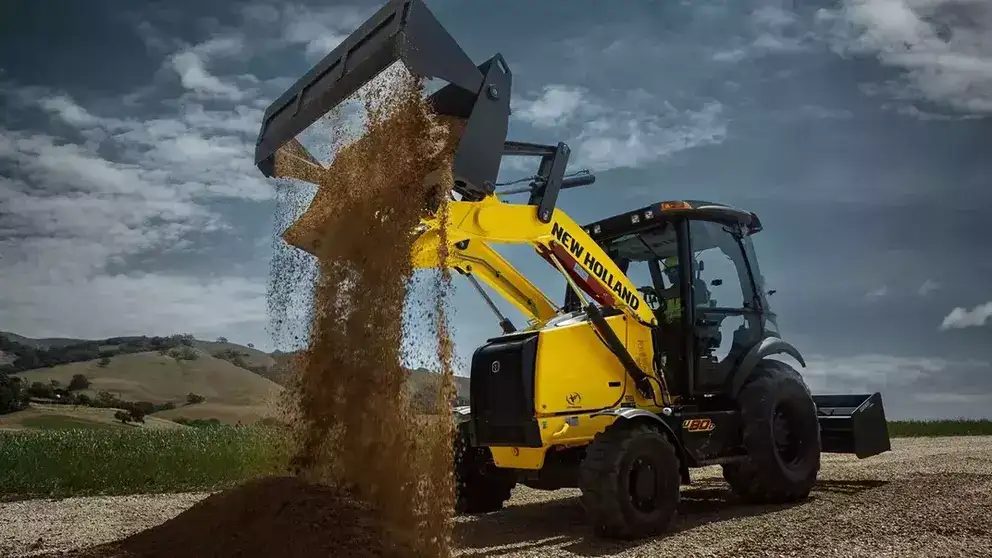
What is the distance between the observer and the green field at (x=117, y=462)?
37.0 ft

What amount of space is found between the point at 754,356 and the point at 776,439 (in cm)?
98

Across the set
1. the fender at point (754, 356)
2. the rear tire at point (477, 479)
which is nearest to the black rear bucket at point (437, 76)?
the rear tire at point (477, 479)

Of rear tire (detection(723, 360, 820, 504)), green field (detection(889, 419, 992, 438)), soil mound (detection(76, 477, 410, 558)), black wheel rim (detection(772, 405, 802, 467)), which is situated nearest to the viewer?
soil mound (detection(76, 477, 410, 558))

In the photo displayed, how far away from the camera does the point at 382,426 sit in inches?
226

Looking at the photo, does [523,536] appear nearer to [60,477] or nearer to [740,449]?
[740,449]

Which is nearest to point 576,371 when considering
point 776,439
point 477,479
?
point 477,479

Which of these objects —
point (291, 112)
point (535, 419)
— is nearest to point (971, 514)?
point (535, 419)

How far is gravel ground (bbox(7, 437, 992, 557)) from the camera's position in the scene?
19.5ft

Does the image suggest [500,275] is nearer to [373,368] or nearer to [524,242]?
[524,242]

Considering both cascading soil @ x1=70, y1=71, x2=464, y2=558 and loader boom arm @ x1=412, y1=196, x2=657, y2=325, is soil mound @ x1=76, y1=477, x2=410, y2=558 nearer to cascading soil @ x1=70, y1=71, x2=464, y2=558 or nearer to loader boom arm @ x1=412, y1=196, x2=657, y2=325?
cascading soil @ x1=70, y1=71, x2=464, y2=558

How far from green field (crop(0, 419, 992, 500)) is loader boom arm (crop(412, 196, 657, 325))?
437 cm

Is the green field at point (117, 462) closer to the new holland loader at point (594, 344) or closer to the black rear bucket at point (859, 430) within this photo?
the new holland loader at point (594, 344)

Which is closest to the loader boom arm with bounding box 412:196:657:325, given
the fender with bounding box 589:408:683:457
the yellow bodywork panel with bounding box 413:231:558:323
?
the yellow bodywork panel with bounding box 413:231:558:323

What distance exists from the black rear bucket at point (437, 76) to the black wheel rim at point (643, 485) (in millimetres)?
2646
